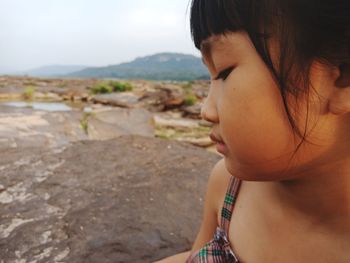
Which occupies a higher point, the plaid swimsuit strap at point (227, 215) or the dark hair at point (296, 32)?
the dark hair at point (296, 32)

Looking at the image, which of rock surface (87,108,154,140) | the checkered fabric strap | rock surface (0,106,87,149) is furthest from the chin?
rock surface (87,108,154,140)

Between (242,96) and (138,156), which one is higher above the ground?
(242,96)

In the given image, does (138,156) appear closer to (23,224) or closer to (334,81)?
(23,224)

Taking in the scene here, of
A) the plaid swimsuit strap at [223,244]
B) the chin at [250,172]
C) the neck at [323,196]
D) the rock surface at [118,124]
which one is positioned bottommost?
the rock surface at [118,124]

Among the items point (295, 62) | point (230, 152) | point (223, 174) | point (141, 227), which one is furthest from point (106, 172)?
point (295, 62)

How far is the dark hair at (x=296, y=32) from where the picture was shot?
71cm

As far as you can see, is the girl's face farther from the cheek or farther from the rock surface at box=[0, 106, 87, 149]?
the rock surface at box=[0, 106, 87, 149]

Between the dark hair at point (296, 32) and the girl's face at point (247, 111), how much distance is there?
0.07 ft

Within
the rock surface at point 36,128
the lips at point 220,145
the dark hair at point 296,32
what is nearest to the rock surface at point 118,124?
the rock surface at point 36,128

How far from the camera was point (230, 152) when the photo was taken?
896 millimetres

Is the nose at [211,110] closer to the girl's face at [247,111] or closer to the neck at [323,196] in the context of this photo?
the girl's face at [247,111]

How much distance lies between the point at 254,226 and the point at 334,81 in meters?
0.53

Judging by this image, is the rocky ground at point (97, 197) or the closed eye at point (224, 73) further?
the rocky ground at point (97, 197)

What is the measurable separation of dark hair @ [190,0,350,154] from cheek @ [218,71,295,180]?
0.03 m
